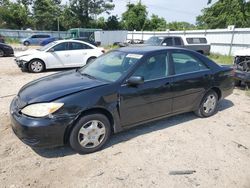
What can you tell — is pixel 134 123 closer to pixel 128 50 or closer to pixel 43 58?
pixel 128 50

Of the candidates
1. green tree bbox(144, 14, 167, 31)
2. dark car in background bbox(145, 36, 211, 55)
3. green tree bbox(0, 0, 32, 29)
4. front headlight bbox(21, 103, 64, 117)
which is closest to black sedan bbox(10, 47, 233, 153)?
front headlight bbox(21, 103, 64, 117)

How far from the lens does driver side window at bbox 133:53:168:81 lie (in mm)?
4172

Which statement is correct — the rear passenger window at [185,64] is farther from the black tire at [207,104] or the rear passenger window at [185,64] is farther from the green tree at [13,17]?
the green tree at [13,17]

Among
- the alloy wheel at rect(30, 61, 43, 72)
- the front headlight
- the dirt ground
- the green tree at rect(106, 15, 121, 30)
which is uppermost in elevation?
the green tree at rect(106, 15, 121, 30)

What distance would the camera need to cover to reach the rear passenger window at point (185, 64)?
4652mm

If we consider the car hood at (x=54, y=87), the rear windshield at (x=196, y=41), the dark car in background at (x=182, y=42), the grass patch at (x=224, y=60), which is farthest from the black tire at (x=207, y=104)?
the rear windshield at (x=196, y=41)

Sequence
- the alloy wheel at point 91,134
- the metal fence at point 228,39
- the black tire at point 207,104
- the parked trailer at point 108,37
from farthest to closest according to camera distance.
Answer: the parked trailer at point 108,37, the metal fence at point 228,39, the black tire at point 207,104, the alloy wheel at point 91,134

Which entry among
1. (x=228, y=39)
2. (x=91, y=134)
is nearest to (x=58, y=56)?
(x=91, y=134)

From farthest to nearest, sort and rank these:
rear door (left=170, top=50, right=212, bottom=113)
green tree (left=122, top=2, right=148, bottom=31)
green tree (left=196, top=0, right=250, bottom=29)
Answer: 1. green tree (left=122, top=2, right=148, bottom=31)
2. green tree (left=196, top=0, right=250, bottom=29)
3. rear door (left=170, top=50, right=212, bottom=113)

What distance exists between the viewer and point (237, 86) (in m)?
8.38

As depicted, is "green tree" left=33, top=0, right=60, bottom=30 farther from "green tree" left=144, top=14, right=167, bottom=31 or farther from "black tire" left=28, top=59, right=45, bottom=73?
"black tire" left=28, top=59, right=45, bottom=73

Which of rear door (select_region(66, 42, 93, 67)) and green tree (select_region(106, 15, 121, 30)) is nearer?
rear door (select_region(66, 42, 93, 67))

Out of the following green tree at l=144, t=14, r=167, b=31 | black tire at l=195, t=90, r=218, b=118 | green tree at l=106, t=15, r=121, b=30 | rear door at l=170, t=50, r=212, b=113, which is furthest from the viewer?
green tree at l=106, t=15, r=121, b=30

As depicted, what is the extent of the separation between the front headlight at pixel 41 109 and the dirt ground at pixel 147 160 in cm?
72
